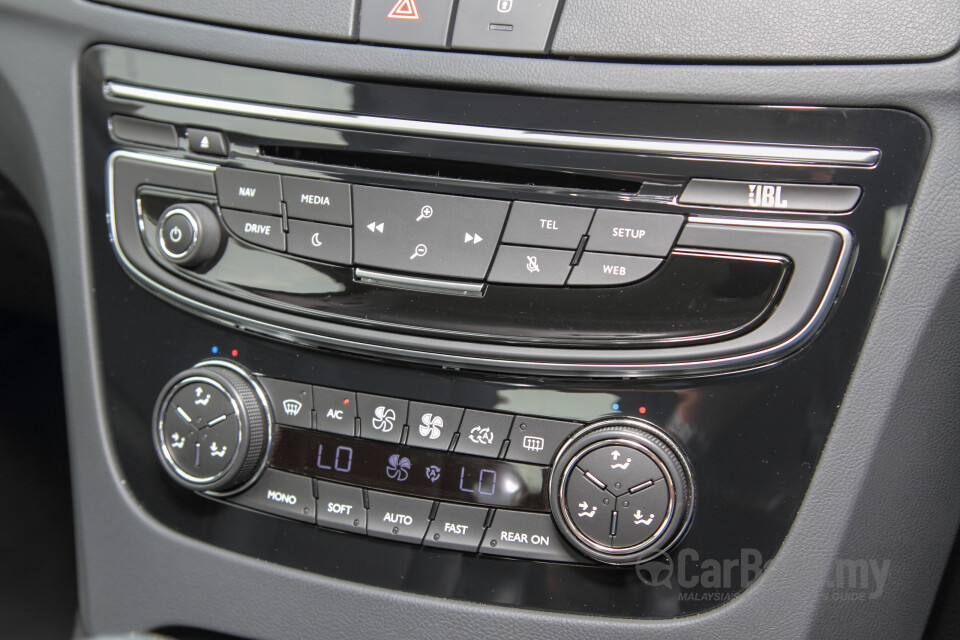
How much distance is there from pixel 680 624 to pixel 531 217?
0.37 metres

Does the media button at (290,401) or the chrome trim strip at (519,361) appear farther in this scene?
the media button at (290,401)

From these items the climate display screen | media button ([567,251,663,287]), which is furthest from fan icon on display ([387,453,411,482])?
media button ([567,251,663,287])

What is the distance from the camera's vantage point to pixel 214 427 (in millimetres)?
715

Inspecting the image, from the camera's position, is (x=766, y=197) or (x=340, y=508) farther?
(x=340, y=508)

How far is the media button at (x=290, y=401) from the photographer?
2.34ft

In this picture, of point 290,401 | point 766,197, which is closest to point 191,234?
point 290,401

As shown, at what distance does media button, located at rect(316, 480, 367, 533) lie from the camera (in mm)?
699

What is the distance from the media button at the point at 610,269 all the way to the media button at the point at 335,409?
0.76ft

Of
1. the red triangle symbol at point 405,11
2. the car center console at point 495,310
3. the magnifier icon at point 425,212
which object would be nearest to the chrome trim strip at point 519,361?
the car center console at point 495,310

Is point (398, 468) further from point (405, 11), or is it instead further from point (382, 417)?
point (405, 11)

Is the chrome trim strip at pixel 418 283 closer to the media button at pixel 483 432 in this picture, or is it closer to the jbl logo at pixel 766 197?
the media button at pixel 483 432

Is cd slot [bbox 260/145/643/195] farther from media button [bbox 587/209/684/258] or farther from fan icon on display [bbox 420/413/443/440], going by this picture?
fan icon on display [bbox 420/413/443/440]

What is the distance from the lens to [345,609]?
28.2 inches

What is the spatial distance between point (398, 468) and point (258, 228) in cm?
25
